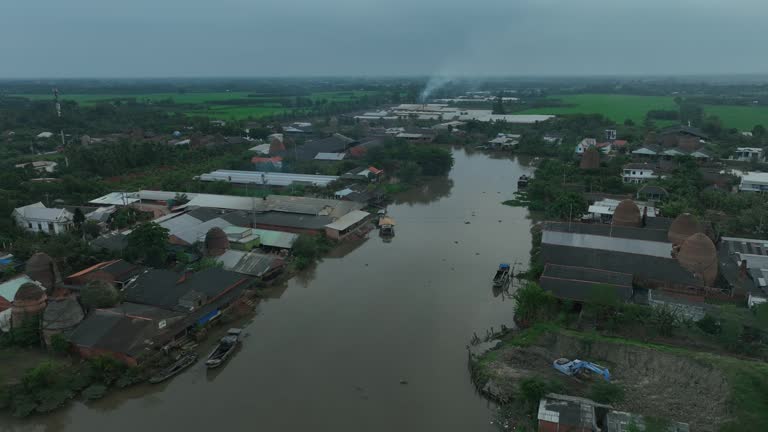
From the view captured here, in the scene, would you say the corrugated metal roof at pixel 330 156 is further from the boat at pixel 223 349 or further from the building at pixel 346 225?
the boat at pixel 223 349

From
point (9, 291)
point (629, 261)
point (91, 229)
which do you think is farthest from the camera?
point (91, 229)

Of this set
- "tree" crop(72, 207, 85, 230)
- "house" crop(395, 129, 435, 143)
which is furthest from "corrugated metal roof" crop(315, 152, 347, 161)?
"tree" crop(72, 207, 85, 230)

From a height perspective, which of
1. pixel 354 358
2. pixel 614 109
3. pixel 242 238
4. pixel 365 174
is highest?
pixel 614 109

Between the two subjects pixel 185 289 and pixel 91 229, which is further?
pixel 91 229

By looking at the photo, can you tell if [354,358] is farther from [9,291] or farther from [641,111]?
[641,111]

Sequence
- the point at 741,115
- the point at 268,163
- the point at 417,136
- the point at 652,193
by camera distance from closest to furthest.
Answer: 1. the point at 652,193
2. the point at 268,163
3. the point at 417,136
4. the point at 741,115

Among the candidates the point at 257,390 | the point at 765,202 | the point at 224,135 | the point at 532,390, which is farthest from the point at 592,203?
the point at 224,135

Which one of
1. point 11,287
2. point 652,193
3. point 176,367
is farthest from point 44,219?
point 652,193
